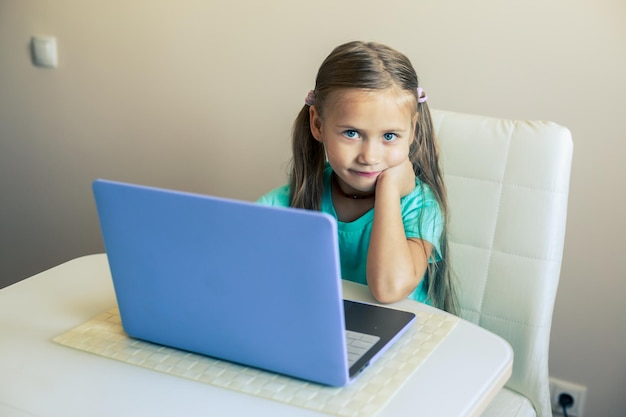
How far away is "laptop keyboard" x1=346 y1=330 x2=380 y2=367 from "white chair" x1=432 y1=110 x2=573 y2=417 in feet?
1.29

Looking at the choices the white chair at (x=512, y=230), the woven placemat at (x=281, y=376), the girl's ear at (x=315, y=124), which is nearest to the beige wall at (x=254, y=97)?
the white chair at (x=512, y=230)

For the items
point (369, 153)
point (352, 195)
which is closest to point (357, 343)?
point (369, 153)

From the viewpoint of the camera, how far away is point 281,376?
102cm

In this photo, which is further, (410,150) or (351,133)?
(410,150)

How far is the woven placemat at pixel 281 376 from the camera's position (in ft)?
3.14

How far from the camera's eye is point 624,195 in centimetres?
179

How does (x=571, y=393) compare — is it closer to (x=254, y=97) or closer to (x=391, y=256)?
(x=391, y=256)

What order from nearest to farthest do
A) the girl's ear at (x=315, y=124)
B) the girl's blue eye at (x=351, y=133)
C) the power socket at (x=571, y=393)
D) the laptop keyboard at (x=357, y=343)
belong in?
1. the laptop keyboard at (x=357, y=343)
2. the girl's blue eye at (x=351, y=133)
3. the girl's ear at (x=315, y=124)
4. the power socket at (x=571, y=393)

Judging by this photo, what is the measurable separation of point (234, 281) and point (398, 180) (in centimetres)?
50

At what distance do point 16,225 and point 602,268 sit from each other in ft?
6.37

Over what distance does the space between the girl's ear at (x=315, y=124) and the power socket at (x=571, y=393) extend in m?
0.95

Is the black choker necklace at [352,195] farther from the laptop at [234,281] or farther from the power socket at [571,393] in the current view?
the power socket at [571,393]

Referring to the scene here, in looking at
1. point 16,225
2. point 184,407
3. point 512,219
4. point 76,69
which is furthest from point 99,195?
point 16,225

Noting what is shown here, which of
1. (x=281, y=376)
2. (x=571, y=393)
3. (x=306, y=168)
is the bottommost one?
(x=571, y=393)
